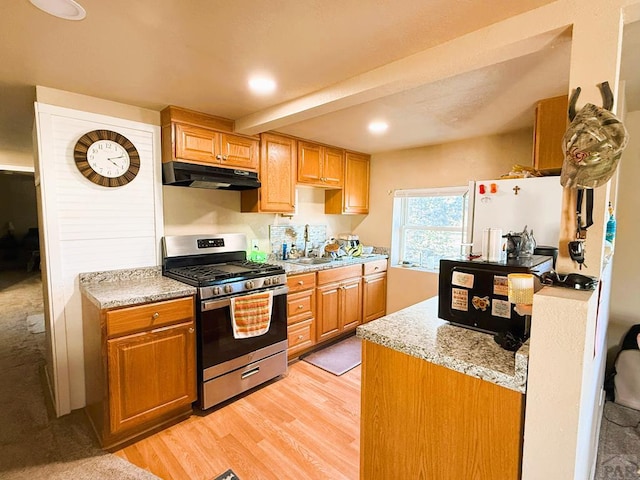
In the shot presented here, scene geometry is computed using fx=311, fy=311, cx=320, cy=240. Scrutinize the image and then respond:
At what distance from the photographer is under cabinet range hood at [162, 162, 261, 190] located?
2.39 metres

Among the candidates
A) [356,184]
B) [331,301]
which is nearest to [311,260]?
[331,301]

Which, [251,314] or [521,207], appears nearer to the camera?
[521,207]

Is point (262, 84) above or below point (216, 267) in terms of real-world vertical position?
above

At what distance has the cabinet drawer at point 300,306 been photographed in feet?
9.45

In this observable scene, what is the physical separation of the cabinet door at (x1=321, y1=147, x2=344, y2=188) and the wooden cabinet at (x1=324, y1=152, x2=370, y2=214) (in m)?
0.09

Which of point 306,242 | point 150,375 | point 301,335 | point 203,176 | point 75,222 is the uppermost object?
point 203,176

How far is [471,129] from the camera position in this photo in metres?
2.89

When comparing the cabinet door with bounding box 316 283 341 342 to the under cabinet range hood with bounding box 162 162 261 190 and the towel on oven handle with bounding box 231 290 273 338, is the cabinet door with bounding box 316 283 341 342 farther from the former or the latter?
the under cabinet range hood with bounding box 162 162 261 190

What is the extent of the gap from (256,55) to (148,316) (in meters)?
1.63

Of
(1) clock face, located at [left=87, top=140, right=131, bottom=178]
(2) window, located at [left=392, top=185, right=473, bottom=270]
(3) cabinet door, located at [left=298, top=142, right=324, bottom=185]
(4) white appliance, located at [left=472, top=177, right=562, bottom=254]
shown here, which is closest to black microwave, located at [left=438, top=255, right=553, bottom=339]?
(4) white appliance, located at [left=472, top=177, right=562, bottom=254]

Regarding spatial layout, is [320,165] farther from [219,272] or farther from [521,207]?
[521,207]

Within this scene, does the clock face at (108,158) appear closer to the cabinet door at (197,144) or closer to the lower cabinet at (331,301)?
the cabinet door at (197,144)

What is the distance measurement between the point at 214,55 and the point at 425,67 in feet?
3.49

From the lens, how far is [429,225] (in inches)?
149
